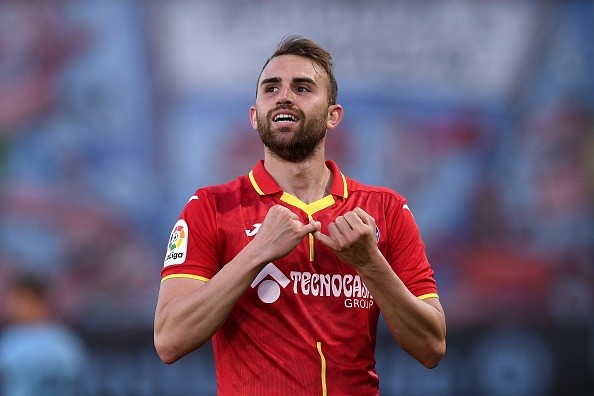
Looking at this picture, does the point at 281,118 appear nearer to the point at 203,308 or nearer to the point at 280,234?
the point at 280,234

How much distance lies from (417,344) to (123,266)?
3.91 metres

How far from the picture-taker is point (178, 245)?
304 centimetres

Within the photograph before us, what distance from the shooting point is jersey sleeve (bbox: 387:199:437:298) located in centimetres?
317

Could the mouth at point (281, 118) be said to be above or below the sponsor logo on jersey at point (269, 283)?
above

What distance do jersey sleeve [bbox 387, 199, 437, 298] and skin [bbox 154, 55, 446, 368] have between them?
0.20ft

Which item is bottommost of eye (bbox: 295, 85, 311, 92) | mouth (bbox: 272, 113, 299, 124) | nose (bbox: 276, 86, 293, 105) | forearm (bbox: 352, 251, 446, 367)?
forearm (bbox: 352, 251, 446, 367)

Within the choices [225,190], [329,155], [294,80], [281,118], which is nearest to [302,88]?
[294,80]

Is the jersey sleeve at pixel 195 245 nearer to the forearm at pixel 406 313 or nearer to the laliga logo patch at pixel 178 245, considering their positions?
the laliga logo patch at pixel 178 245

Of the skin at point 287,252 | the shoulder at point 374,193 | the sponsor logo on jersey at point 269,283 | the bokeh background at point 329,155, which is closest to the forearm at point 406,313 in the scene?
the skin at point 287,252

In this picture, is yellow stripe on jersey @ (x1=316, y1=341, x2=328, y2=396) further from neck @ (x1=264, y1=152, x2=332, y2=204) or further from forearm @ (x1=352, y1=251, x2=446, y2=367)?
neck @ (x1=264, y1=152, x2=332, y2=204)

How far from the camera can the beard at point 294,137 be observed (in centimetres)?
316

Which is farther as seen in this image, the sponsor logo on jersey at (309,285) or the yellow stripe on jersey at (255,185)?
the yellow stripe on jersey at (255,185)

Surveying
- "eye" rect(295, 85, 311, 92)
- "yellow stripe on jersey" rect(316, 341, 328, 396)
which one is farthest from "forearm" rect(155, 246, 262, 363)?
"eye" rect(295, 85, 311, 92)

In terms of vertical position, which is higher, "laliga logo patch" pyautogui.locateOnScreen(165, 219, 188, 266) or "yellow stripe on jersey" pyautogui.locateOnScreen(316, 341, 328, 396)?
"laliga logo patch" pyautogui.locateOnScreen(165, 219, 188, 266)
